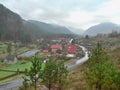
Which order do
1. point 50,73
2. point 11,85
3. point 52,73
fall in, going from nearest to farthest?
point 50,73 → point 52,73 → point 11,85

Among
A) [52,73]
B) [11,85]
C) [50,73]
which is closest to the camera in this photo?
[50,73]

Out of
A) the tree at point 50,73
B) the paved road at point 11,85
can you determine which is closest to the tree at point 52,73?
the tree at point 50,73

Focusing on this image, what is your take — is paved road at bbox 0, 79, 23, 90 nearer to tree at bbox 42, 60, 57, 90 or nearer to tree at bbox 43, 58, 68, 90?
tree at bbox 43, 58, 68, 90

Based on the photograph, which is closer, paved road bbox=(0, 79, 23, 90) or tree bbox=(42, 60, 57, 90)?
tree bbox=(42, 60, 57, 90)

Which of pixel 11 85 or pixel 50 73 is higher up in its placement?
pixel 50 73

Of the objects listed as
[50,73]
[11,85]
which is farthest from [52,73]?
[11,85]

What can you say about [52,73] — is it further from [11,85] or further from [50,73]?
[11,85]

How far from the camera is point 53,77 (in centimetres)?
5147

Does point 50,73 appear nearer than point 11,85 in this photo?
Yes

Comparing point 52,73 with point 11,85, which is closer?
point 52,73

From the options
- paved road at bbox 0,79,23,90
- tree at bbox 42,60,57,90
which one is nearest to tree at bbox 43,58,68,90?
tree at bbox 42,60,57,90

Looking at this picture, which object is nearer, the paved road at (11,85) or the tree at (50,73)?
the tree at (50,73)

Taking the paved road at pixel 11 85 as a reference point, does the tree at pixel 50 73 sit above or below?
above

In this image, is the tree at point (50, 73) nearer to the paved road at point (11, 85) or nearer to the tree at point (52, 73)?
the tree at point (52, 73)
